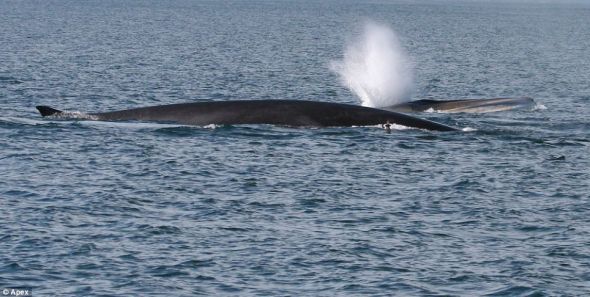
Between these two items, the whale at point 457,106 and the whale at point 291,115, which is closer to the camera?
the whale at point 291,115

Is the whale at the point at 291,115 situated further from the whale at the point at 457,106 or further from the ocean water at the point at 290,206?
the whale at the point at 457,106

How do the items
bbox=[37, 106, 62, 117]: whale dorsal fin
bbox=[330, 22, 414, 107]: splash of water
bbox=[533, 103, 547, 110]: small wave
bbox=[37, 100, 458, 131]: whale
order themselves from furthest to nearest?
bbox=[330, 22, 414, 107]: splash of water < bbox=[533, 103, 547, 110]: small wave < bbox=[37, 106, 62, 117]: whale dorsal fin < bbox=[37, 100, 458, 131]: whale

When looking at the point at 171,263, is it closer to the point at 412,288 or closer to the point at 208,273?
the point at 208,273

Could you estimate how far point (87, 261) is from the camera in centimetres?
2606

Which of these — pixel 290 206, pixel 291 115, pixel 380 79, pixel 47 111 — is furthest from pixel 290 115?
pixel 380 79

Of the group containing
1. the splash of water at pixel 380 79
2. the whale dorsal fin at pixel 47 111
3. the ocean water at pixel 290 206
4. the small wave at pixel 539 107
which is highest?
the splash of water at pixel 380 79

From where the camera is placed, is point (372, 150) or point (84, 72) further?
point (84, 72)

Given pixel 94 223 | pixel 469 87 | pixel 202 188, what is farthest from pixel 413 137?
pixel 469 87

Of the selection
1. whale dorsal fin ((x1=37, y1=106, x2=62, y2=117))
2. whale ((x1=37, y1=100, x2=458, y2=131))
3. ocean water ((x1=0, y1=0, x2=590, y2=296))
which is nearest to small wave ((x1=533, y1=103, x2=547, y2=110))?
ocean water ((x1=0, y1=0, x2=590, y2=296))

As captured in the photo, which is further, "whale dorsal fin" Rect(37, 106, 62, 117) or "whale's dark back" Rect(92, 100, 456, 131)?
"whale dorsal fin" Rect(37, 106, 62, 117)

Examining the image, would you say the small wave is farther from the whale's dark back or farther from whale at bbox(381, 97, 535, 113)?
the whale's dark back

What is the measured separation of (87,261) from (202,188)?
8.20m

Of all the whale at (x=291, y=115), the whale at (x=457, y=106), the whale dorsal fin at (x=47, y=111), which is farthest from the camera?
the whale at (x=457, y=106)

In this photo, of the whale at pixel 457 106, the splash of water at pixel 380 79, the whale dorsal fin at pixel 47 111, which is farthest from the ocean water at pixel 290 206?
the splash of water at pixel 380 79
